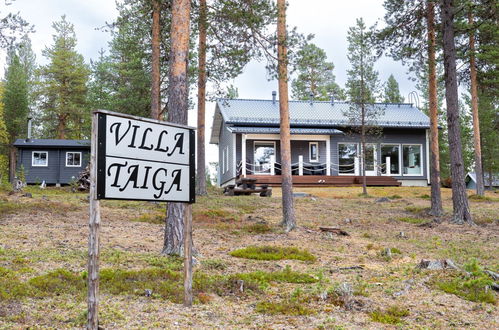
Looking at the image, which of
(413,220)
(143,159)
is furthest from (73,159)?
(143,159)

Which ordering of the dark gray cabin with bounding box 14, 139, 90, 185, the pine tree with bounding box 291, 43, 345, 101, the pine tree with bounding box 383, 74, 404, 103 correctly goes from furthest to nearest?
1. the pine tree with bounding box 383, 74, 404, 103
2. the pine tree with bounding box 291, 43, 345, 101
3. the dark gray cabin with bounding box 14, 139, 90, 185

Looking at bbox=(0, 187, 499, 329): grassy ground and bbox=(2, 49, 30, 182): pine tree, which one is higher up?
bbox=(2, 49, 30, 182): pine tree

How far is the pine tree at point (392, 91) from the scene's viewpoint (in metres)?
49.4

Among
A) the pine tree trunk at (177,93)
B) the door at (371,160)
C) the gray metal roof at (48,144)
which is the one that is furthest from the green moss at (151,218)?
the gray metal roof at (48,144)

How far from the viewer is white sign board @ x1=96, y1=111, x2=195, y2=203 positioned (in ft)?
13.8

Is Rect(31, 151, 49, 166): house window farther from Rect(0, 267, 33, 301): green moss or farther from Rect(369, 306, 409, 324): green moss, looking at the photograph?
Rect(369, 306, 409, 324): green moss

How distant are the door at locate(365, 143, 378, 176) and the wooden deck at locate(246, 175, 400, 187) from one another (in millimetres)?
1465

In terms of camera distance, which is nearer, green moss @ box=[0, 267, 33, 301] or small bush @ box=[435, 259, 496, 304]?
green moss @ box=[0, 267, 33, 301]

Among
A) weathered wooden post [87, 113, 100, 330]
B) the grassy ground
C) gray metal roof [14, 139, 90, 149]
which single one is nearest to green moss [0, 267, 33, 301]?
the grassy ground

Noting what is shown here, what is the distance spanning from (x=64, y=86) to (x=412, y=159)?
101 ft

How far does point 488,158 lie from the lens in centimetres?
3703

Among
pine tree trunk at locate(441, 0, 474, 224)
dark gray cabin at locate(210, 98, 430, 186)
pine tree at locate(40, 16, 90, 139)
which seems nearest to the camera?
pine tree trunk at locate(441, 0, 474, 224)

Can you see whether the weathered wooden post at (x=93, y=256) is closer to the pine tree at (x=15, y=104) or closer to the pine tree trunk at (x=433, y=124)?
the pine tree trunk at (x=433, y=124)

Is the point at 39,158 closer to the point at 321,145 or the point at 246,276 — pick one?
the point at 321,145
